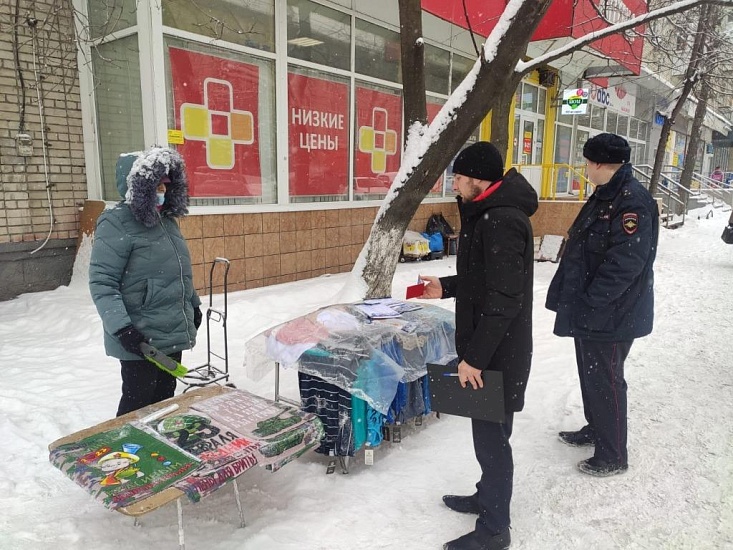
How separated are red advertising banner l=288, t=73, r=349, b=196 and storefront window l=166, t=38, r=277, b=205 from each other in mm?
404

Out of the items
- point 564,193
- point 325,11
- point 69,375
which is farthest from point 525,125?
point 69,375

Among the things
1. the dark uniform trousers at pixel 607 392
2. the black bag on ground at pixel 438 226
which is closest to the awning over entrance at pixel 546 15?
the black bag on ground at pixel 438 226

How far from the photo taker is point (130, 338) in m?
2.65

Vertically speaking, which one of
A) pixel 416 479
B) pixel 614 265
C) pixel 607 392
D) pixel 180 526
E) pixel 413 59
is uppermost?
pixel 413 59

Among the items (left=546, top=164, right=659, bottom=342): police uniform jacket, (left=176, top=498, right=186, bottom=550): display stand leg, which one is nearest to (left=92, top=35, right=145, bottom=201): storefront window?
A: (left=176, top=498, right=186, bottom=550): display stand leg

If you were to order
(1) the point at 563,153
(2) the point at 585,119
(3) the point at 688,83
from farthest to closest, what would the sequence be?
Result: (2) the point at 585,119
(1) the point at 563,153
(3) the point at 688,83

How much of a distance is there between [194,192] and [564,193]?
43.5 feet

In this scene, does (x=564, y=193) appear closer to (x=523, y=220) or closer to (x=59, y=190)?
(x=59, y=190)

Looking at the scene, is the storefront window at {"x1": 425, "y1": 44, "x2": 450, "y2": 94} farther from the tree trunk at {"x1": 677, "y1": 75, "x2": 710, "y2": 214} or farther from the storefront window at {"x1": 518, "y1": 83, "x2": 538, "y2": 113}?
the tree trunk at {"x1": 677, "y1": 75, "x2": 710, "y2": 214}

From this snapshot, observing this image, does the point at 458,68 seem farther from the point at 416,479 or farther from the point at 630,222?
the point at 416,479

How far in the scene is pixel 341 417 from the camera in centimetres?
307

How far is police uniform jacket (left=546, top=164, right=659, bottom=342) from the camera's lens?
2.89 m

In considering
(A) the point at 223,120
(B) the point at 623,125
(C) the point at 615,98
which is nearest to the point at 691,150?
(B) the point at 623,125

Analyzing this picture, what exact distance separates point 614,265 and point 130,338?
254 centimetres
